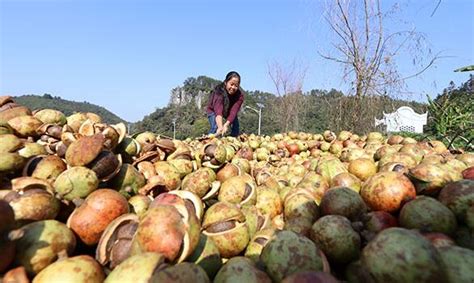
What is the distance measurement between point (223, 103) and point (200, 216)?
649 cm

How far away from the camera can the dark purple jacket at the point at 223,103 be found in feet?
28.4

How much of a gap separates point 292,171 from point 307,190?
5.06ft

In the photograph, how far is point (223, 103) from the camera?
8781mm

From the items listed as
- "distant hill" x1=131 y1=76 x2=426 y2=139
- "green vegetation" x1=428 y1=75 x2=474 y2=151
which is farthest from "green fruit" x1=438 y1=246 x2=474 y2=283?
"distant hill" x1=131 y1=76 x2=426 y2=139

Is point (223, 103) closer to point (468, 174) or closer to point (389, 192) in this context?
point (468, 174)

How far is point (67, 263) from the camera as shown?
1.88 m

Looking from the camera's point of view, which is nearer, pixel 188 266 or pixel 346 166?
pixel 188 266

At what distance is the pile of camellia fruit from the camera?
1856 millimetres

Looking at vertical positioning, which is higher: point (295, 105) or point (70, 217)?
point (295, 105)

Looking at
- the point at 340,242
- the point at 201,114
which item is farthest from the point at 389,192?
the point at 201,114

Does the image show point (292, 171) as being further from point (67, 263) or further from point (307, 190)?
point (67, 263)

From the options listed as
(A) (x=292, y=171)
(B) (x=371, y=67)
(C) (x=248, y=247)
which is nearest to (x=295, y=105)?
(B) (x=371, y=67)

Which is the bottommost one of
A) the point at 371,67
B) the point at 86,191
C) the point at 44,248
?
the point at 44,248

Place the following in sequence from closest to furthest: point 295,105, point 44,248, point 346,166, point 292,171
→ point 44,248 → point 346,166 → point 292,171 → point 295,105
